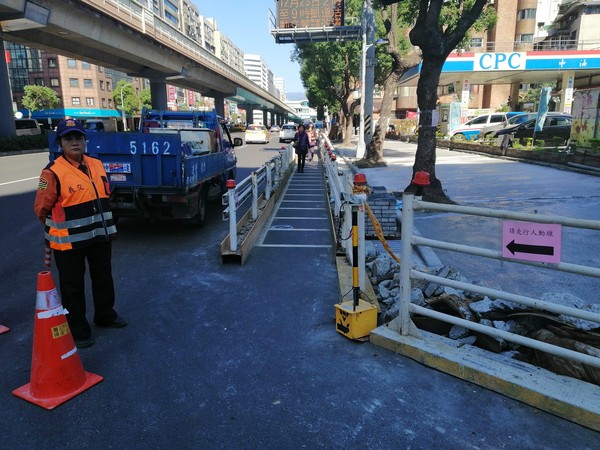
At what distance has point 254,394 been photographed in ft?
11.0

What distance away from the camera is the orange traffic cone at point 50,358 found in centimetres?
328

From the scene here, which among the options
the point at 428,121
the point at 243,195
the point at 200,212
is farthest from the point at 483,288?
the point at 428,121

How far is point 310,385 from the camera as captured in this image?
138 inches

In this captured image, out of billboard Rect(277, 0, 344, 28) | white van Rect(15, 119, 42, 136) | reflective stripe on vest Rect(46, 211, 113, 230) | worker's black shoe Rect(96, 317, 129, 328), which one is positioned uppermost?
billboard Rect(277, 0, 344, 28)

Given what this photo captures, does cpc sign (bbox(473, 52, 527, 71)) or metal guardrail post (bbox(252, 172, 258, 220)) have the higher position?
cpc sign (bbox(473, 52, 527, 71))

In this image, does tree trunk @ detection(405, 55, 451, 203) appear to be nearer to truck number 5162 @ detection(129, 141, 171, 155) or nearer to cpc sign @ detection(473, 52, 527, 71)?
truck number 5162 @ detection(129, 141, 171, 155)

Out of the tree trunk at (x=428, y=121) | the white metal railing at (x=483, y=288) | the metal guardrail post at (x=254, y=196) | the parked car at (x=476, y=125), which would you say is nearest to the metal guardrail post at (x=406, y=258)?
the white metal railing at (x=483, y=288)

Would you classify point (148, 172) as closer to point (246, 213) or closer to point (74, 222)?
point (246, 213)

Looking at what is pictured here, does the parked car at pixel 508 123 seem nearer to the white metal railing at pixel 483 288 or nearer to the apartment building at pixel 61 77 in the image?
the white metal railing at pixel 483 288

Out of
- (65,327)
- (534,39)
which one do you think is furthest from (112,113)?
(65,327)

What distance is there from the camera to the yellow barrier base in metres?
4.15

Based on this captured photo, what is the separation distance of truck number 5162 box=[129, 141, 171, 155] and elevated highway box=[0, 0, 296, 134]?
21894 mm

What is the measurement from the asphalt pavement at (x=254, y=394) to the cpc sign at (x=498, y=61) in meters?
32.7

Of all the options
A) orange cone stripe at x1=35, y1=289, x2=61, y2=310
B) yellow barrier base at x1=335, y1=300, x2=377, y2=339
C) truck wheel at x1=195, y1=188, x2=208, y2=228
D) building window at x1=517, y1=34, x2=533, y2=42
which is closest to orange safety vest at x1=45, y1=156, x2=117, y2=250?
orange cone stripe at x1=35, y1=289, x2=61, y2=310
